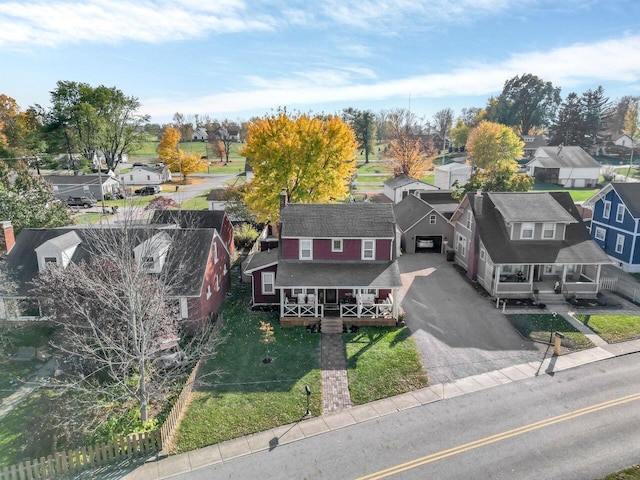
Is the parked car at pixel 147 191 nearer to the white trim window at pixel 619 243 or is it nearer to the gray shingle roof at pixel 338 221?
the gray shingle roof at pixel 338 221

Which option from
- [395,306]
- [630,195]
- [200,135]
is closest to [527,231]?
[630,195]

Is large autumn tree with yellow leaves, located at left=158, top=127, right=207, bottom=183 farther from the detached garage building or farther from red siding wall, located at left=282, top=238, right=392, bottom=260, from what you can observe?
red siding wall, located at left=282, top=238, right=392, bottom=260

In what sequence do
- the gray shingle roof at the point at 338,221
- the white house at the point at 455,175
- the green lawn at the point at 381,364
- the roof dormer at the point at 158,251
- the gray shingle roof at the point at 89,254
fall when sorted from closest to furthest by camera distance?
the green lawn at the point at 381,364 → the roof dormer at the point at 158,251 → the gray shingle roof at the point at 89,254 → the gray shingle roof at the point at 338,221 → the white house at the point at 455,175

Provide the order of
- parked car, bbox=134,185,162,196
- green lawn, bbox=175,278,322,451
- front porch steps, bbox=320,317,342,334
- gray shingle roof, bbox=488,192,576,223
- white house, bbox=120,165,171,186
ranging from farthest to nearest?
white house, bbox=120,165,171,186 → parked car, bbox=134,185,162,196 → gray shingle roof, bbox=488,192,576,223 → front porch steps, bbox=320,317,342,334 → green lawn, bbox=175,278,322,451

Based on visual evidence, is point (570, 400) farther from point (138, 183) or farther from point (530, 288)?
point (138, 183)

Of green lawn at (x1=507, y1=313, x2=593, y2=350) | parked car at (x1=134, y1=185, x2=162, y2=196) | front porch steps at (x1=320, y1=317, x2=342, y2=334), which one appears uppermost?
parked car at (x1=134, y1=185, x2=162, y2=196)

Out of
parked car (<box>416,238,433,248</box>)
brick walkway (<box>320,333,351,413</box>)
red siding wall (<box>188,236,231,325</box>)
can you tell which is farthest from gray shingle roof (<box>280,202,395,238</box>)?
parked car (<box>416,238,433,248</box>)

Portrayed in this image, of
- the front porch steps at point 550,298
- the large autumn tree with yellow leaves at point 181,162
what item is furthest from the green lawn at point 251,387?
the large autumn tree with yellow leaves at point 181,162
